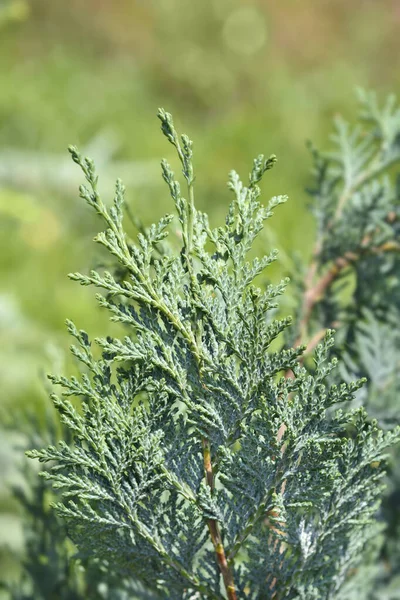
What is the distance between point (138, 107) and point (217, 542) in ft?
25.5

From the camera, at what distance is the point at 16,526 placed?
2.16 meters

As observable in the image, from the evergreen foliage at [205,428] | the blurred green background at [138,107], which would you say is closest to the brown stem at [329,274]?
the blurred green background at [138,107]

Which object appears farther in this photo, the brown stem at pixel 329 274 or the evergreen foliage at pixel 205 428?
the brown stem at pixel 329 274

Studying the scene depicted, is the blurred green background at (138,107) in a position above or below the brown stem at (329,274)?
above

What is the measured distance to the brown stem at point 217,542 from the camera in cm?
87

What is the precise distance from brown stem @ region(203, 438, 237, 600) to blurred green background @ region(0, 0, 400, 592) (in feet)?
2.48

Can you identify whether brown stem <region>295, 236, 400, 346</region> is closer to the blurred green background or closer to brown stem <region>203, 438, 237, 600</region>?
the blurred green background

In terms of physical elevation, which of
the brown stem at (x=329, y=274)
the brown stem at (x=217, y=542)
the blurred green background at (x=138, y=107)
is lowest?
the brown stem at (x=217, y=542)

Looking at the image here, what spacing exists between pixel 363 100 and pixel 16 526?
1.59 metres

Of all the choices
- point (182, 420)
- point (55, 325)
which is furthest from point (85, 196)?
point (55, 325)

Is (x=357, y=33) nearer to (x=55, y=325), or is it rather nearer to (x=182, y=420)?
(x=55, y=325)

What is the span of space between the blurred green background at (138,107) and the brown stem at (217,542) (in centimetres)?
76

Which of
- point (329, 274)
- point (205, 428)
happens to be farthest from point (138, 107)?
point (205, 428)

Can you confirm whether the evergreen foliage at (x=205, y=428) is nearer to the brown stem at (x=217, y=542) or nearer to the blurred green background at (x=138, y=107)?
the brown stem at (x=217, y=542)
